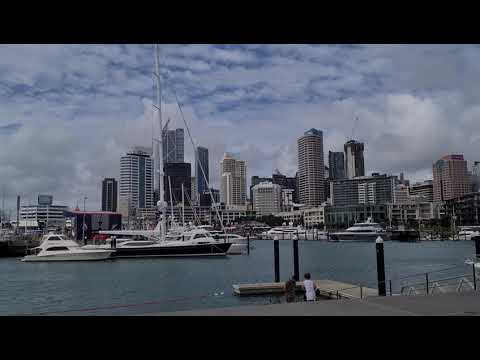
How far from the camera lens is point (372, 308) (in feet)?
30.7

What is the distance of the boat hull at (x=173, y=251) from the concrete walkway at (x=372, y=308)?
40857mm

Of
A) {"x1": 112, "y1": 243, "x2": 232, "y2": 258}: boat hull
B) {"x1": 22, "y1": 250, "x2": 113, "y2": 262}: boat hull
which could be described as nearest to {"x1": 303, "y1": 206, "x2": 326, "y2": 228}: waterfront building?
{"x1": 112, "y1": 243, "x2": 232, "y2": 258}: boat hull

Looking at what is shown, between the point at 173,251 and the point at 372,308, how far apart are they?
139 ft

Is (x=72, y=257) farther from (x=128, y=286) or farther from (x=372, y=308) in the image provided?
(x=372, y=308)

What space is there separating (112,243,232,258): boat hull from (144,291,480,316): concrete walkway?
40.9 metres

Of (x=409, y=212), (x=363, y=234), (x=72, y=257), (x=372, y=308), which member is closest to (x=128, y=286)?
(x=372, y=308)

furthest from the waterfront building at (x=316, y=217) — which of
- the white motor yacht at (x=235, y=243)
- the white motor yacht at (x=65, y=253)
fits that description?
the white motor yacht at (x=65, y=253)

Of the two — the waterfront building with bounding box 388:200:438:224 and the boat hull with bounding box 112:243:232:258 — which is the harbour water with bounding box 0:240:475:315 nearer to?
the boat hull with bounding box 112:243:232:258

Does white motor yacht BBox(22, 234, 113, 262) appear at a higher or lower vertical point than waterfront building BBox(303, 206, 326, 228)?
lower

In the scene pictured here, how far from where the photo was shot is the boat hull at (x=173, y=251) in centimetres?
5034

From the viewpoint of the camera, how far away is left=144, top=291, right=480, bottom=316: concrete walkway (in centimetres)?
848
